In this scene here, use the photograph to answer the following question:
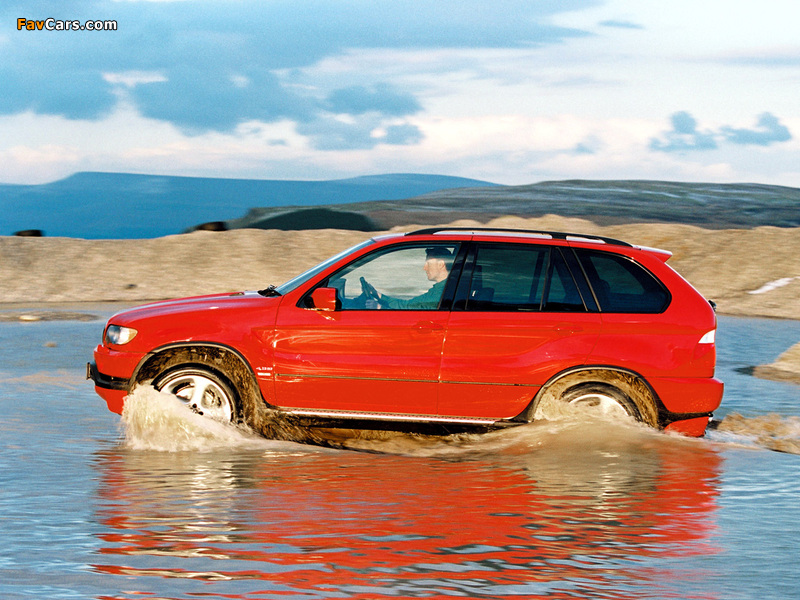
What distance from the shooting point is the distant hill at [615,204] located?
6359 cm

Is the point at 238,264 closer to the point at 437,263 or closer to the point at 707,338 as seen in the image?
the point at 437,263

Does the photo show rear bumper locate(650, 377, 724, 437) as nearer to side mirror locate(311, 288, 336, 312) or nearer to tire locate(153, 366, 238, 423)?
side mirror locate(311, 288, 336, 312)

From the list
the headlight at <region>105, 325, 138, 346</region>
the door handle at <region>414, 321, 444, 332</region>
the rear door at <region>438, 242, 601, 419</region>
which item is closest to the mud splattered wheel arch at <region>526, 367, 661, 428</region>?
the rear door at <region>438, 242, 601, 419</region>

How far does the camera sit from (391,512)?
6.00 meters

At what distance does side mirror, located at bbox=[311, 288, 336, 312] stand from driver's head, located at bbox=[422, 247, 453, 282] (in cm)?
74

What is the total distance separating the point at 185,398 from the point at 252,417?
21.1 inches

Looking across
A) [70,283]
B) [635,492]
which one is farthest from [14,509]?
[70,283]

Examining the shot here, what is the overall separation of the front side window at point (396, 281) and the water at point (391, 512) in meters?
1.10

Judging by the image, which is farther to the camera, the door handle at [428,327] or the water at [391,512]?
the door handle at [428,327]

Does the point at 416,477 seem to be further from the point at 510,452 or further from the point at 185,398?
the point at 185,398

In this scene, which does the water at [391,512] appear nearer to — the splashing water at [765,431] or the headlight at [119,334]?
the splashing water at [765,431]

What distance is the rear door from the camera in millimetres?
7410

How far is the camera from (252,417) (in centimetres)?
770

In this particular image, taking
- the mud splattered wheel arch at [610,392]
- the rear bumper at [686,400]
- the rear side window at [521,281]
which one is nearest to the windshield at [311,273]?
the rear side window at [521,281]
